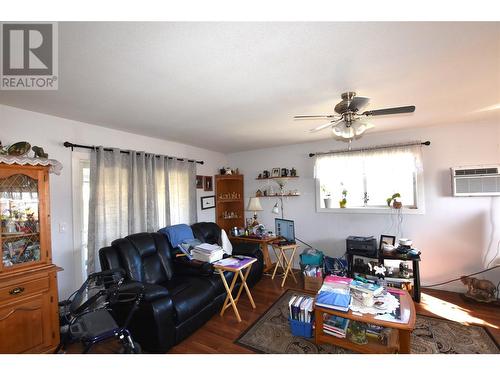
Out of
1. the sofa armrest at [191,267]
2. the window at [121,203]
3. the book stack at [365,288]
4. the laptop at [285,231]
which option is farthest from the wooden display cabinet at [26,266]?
the laptop at [285,231]

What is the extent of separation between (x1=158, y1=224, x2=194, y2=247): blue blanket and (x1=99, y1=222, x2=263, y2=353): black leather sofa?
0.22 feet

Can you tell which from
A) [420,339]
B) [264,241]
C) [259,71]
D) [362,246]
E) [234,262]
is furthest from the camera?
[264,241]

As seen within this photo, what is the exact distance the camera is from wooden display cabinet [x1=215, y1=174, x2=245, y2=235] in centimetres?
454

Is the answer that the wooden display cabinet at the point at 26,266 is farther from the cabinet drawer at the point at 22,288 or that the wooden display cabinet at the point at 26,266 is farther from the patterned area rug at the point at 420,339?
the patterned area rug at the point at 420,339

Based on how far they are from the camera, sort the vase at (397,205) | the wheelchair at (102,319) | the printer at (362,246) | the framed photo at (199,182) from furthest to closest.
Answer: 1. the framed photo at (199,182)
2. the vase at (397,205)
3. the printer at (362,246)
4. the wheelchair at (102,319)

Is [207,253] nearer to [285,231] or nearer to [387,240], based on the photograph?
[285,231]

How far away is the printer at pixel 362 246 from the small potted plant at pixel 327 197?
28.5 inches

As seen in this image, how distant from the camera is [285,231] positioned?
3.88 meters

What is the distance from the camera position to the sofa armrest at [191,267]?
2663mm

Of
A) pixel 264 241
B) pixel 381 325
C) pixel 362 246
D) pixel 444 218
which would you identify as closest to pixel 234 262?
pixel 264 241

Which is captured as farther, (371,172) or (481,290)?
(371,172)

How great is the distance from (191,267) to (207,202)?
65.5 inches
